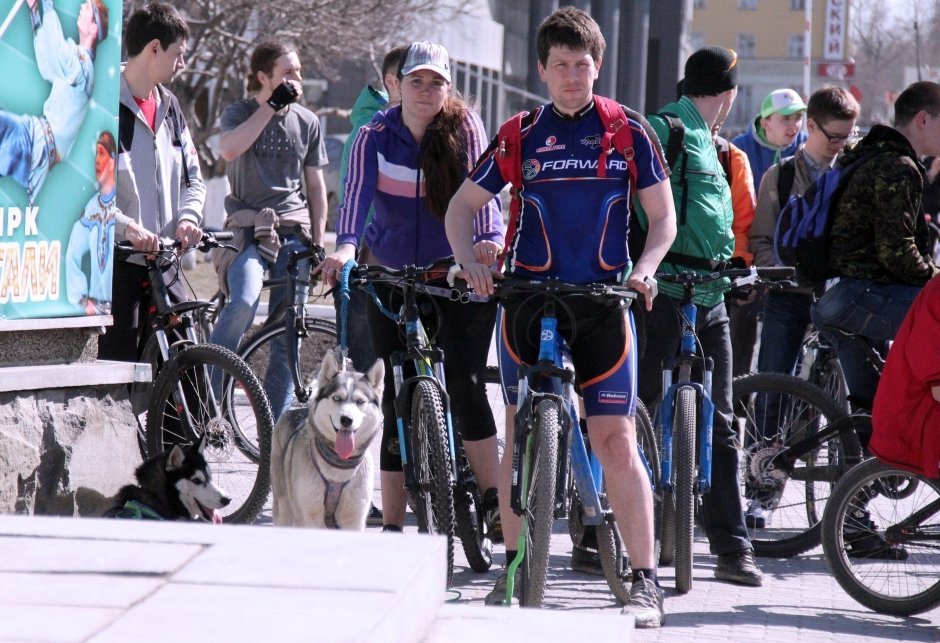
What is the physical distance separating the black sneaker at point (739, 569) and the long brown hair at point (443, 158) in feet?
6.26

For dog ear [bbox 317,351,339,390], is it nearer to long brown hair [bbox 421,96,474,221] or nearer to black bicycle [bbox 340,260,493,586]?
black bicycle [bbox 340,260,493,586]

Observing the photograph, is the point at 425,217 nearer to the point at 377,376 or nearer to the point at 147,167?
the point at 377,376

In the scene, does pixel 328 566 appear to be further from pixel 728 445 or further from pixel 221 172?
pixel 221 172

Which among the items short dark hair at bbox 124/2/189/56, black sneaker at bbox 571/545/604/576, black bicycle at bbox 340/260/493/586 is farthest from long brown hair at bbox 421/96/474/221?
short dark hair at bbox 124/2/189/56

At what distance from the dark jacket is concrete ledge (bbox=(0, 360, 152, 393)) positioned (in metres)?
3.14

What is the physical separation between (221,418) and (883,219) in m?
3.14

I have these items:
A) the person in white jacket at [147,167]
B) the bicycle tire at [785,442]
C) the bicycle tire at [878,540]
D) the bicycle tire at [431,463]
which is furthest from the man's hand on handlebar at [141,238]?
the bicycle tire at [878,540]

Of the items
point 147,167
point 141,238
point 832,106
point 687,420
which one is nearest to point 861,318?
point 687,420

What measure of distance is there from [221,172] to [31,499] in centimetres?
1969

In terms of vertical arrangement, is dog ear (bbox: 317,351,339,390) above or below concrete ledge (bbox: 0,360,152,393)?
above

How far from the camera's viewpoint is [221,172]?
25.0m

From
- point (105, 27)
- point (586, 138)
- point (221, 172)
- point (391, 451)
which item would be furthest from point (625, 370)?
point (221, 172)

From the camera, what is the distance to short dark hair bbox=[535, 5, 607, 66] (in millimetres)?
4895

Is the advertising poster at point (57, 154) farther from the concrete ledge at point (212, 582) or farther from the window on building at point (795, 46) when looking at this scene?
the window on building at point (795, 46)
